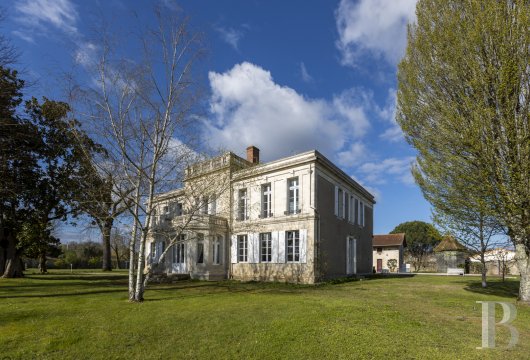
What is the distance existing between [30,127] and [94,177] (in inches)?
420

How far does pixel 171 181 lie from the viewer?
39.1ft

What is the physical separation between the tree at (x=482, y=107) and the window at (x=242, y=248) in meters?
11.4

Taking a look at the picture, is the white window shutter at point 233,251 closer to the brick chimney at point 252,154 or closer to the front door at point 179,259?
the front door at point 179,259

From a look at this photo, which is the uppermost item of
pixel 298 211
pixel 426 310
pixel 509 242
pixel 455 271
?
pixel 298 211

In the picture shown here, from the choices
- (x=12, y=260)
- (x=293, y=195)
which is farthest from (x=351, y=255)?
(x=12, y=260)

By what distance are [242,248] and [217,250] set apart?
1656 millimetres

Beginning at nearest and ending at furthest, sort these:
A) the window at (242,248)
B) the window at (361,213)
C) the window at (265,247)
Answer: the window at (265,247) → the window at (242,248) → the window at (361,213)

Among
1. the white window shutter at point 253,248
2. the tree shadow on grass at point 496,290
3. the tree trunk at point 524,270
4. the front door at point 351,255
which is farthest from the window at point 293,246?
the tree trunk at point 524,270

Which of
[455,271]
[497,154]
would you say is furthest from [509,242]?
[455,271]

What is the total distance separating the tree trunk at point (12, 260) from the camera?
22047 millimetres

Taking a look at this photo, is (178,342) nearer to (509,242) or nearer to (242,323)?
(242,323)

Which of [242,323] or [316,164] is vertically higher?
[316,164]

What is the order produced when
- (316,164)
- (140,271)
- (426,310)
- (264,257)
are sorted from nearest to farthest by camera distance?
(426,310)
(140,271)
(316,164)
(264,257)

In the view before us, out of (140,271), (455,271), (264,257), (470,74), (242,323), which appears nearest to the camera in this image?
(242,323)
